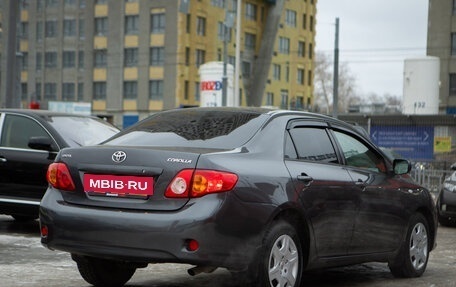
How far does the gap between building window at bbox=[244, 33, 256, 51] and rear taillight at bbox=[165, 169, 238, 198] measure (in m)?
71.1

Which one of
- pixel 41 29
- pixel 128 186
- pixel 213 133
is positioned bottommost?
pixel 128 186

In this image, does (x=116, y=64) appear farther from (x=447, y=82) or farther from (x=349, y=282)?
(x=349, y=282)

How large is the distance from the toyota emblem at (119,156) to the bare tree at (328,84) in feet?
344

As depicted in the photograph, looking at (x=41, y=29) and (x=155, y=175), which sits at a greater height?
(x=41, y=29)

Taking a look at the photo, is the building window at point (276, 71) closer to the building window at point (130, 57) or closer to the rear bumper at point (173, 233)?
the building window at point (130, 57)

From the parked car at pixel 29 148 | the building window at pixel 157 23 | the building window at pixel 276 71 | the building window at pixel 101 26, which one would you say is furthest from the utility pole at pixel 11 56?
the building window at pixel 276 71

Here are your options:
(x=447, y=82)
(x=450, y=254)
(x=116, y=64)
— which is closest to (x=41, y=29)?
(x=116, y=64)

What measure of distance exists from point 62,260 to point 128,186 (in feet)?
9.31

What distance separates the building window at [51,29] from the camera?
7281 centimetres

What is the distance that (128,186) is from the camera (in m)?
5.35

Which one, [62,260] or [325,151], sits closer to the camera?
[325,151]

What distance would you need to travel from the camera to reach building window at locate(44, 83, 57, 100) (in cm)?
7331

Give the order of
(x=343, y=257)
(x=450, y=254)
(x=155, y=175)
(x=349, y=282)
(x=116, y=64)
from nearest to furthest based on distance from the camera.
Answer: (x=155, y=175)
(x=343, y=257)
(x=349, y=282)
(x=450, y=254)
(x=116, y=64)

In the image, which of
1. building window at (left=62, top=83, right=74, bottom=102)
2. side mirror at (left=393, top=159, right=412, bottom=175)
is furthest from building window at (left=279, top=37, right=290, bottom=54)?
side mirror at (left=393, top=159, right=412, bottom=175)
